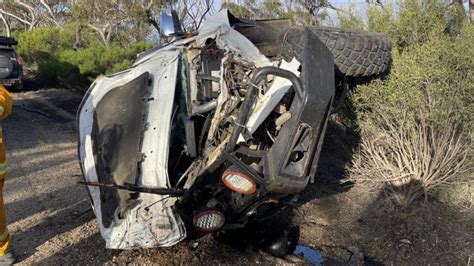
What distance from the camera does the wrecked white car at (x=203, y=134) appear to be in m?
3.05

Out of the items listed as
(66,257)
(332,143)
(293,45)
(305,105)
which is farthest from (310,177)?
(332,143)

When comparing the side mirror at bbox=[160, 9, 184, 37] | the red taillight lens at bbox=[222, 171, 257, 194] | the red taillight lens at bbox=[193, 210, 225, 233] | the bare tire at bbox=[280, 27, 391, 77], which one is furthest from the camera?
the side mirror at bbox=[160, 9, 184, 37]

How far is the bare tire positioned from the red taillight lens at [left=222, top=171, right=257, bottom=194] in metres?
1.67

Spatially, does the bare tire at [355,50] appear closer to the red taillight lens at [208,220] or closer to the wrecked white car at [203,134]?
the wrecked white car at [203,134]

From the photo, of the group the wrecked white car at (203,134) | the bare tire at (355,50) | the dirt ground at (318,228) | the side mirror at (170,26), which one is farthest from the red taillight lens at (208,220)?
the side mirror at (170,26)

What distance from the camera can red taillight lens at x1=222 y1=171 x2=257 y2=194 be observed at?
3.05 meters

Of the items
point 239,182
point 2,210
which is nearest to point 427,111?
point 239,182

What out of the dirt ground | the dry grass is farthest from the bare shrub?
the dirt ground

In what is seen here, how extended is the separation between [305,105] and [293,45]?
42.3 inches

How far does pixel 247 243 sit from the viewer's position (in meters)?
4.28

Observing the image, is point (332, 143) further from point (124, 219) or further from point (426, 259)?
point (124, 219)

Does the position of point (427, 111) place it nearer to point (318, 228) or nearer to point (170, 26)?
point (318, 228)

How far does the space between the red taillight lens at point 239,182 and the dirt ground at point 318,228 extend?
1.06 meters

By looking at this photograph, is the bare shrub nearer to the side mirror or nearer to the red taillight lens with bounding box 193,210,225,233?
the side mirror
